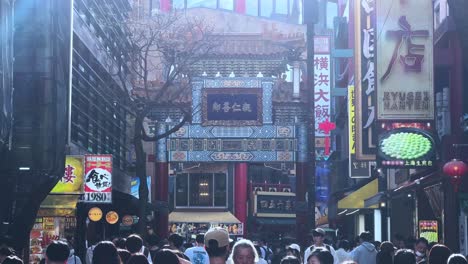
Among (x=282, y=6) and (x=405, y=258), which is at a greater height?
(x=282, y=6)

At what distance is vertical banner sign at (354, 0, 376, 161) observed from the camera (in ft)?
77.4

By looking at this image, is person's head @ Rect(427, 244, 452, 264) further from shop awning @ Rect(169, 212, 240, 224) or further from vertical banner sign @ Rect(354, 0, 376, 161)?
shop awning @ Rect(169, 212, 240, 224)

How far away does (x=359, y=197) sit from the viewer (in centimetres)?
3262

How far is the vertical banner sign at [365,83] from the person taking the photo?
77.4 feet

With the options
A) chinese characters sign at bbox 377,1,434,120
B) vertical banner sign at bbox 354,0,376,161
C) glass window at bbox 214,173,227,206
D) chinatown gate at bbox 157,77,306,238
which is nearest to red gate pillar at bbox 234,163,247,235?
chinatown gate at bbox 157,77,306,238

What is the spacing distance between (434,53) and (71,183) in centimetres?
911

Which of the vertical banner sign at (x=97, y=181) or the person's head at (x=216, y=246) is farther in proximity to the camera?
the vertical banner sign at (x=97, y=181)

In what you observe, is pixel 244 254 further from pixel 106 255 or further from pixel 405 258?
pixel 405 258

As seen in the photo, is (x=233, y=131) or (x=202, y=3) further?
(x=202, y=3)

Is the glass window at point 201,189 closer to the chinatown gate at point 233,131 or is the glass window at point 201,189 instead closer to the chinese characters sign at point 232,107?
the chinatown gate at point 233,131

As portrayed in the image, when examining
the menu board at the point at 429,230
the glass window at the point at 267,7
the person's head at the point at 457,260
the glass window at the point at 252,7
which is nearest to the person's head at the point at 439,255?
the person's head at the point at 457,260

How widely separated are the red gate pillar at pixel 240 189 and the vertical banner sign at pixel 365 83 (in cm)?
2438

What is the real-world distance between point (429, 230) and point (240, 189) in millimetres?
26105

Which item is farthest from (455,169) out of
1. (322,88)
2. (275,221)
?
(275,221)
